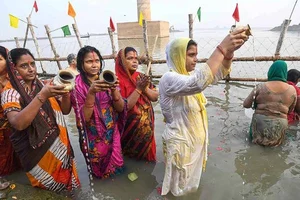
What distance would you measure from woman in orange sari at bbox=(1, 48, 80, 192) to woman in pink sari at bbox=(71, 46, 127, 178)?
18 centimetres

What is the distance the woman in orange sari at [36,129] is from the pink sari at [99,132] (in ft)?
0.54

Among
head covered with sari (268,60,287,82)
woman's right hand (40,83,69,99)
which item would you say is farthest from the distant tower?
woman's right hand (40,83,69,99)

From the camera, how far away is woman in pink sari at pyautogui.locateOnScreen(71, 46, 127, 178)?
2.58 metres

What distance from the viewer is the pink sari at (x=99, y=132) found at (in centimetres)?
262

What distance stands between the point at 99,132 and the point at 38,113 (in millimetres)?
685

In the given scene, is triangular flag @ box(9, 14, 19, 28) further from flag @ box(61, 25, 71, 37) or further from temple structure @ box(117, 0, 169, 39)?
temple structure @ box(117, 0, 169, 39)

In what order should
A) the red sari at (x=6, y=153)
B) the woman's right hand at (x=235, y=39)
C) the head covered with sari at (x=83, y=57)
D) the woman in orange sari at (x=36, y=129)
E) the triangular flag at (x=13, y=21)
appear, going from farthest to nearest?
the triangular flag at (x=13, y=21)
the red sari at (x=6, y=153)
the head covered with sari at (x=83, y=57)
the woman in orange sari at (x=36, y=129)
the woman's right hand at (x=235, y=39)

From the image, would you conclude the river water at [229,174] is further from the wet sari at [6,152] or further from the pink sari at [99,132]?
the pink sari at [99,132]

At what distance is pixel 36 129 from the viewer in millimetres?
2305

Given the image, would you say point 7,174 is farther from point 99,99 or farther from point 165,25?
point 165,25

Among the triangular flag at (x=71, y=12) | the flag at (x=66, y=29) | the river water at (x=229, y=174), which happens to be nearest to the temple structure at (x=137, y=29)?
the flag at (x=66, y=29)

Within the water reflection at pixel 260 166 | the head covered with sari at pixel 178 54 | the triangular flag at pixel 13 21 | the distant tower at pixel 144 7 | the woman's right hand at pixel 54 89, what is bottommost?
the water reflection at pixel 260 166

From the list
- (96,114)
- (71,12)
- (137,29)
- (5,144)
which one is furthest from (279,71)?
(137,29)

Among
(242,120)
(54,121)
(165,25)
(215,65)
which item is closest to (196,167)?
(215,65)
